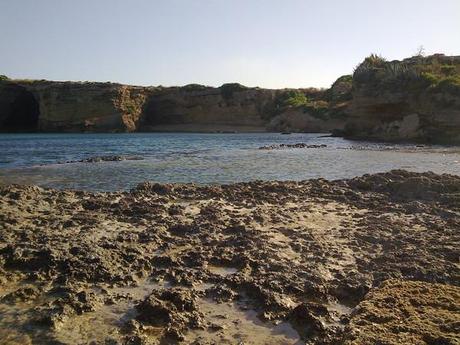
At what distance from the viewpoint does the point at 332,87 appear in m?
91.2

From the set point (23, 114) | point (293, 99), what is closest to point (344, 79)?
point (293, 99)

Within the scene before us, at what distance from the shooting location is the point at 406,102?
44.7 m

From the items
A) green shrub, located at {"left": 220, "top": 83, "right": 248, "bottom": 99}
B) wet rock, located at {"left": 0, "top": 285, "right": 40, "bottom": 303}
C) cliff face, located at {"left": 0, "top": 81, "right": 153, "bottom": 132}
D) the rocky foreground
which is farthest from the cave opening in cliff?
wet rock, located at {"left": 0, "top": 285, "right": 40, "bottom": 303}

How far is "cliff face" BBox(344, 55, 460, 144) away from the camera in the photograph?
40644 mm

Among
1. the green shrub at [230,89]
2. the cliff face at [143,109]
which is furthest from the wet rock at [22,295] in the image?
the green shrub at [230,89]

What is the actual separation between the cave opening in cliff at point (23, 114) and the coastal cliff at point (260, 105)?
185mm

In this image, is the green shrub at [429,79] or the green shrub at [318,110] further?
the green shrub at [318,110]

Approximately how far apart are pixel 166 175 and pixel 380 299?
1636 centimetres

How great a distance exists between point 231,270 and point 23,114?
3650 inches

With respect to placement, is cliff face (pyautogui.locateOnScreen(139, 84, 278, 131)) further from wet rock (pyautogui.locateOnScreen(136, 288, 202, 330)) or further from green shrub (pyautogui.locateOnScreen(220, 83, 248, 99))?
wet rock (pyautogui.locateOnScreen(136, 288, 202, 330))

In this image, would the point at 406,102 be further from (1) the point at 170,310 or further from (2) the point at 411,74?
(1) the point at 170,310

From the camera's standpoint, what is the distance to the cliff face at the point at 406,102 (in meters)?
40.6

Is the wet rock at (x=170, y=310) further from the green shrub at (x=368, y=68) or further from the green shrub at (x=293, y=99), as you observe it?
the green shrub at (x=293, y=99)

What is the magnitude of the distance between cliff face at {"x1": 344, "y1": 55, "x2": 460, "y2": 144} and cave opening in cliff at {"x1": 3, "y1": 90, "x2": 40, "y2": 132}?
61513 mm
